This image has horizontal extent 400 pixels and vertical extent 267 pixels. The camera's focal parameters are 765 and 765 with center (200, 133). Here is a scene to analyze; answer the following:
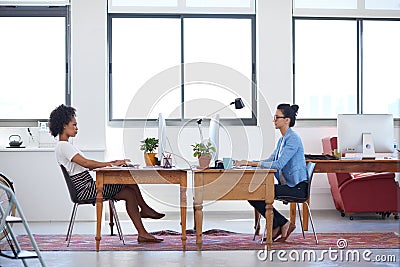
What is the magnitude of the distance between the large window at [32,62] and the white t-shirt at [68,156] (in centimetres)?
258

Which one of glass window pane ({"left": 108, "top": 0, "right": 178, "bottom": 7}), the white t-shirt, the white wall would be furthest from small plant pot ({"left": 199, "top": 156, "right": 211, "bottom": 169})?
glass window pane ({"left": 108, "top": 0, "right": 178, "bottom": 7})

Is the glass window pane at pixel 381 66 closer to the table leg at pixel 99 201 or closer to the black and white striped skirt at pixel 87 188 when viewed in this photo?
the black and white striped skirt at pixel 87 188

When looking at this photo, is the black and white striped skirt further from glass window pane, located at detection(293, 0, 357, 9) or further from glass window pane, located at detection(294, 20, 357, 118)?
glass window pane, located at detection(293, 0, 357, 9)

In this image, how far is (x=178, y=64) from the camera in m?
9.20

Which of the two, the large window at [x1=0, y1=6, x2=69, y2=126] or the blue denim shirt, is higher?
the large window at [x1=0, y1=6, x2=69, y2=126]

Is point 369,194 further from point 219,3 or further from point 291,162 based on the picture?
point 219,3

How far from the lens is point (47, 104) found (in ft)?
29.5

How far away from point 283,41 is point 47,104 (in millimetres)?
2877

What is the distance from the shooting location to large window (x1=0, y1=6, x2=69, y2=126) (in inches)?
352

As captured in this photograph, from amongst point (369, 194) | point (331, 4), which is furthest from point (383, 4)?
point (369, 194)

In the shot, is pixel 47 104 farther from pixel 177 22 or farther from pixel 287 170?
pixel 287 170

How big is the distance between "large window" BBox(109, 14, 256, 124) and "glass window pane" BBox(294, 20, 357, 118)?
644mm

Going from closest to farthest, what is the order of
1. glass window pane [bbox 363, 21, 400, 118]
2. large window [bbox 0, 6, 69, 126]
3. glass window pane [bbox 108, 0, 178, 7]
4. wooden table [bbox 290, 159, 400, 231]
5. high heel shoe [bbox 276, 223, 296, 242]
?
high heel shoe [bbox 276, 223, 296, 242] → wooden table [bbox 290, 159, 400, 231] → large window [bbox 0, 6, 69, 126] → glass window pane [bbox 108, 0, 178, 7] → glass window pane [bbox 363, 21, 400, 118]

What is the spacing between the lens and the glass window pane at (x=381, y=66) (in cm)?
948
